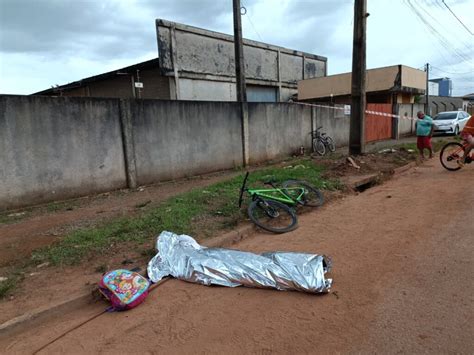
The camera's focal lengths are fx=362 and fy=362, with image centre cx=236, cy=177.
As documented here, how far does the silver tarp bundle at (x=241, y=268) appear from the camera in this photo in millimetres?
3588

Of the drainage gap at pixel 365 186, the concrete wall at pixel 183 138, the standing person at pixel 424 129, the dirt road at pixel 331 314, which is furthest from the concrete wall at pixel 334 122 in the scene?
the dirt road at pixel 331 314

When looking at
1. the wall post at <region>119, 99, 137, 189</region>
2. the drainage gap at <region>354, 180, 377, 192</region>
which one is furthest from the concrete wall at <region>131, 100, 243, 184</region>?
the drainage gap at <region>354, 180, 377, 192</region>

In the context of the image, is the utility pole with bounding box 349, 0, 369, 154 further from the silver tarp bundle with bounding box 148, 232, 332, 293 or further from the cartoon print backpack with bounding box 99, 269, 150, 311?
the cartoon print backpack with bounding box 99, 269, 150, 311

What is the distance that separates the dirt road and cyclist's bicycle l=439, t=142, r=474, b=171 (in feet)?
17.1

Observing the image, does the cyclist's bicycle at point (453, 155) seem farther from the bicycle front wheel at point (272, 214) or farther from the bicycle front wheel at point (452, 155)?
the bicycle front wheel at point (272, 214)

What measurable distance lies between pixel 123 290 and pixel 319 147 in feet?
42.0

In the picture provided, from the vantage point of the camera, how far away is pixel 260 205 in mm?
6023

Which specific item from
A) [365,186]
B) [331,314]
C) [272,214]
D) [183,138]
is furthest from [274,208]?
[183,138]

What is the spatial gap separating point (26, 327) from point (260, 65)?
68.0 ft

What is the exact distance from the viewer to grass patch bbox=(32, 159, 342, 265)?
15.5 ft

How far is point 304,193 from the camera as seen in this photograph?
6746 mm

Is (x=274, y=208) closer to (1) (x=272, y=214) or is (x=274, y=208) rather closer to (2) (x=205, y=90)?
(1) (x=272, y=214)

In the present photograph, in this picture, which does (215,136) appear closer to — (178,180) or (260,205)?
(178,180)

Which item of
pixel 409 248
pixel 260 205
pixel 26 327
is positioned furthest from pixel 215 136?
pixel 26 327
